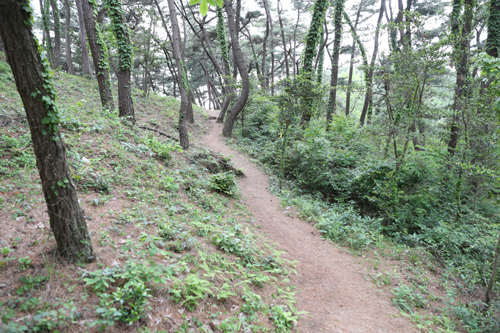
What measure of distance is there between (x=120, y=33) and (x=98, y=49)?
151 centimetres

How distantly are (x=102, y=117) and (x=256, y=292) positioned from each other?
7.49 metres

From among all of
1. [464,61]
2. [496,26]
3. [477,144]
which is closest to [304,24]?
[496,26]

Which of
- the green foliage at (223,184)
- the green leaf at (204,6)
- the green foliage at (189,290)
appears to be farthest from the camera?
the green foliage at (223,184)

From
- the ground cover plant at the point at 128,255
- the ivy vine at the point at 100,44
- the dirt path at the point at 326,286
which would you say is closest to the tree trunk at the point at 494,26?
the dirt path at the point at 326,286

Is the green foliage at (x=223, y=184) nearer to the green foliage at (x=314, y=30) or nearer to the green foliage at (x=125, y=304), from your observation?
the green foliage at (x=125, y=304)

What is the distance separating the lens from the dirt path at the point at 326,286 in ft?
12.7

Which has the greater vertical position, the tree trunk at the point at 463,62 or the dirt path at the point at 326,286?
the tree trunk at the point at 463,62

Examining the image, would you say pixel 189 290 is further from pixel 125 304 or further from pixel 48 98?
pixel 48 98

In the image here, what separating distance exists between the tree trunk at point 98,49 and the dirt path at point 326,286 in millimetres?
7534

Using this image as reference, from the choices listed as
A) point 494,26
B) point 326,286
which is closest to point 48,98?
point 326,286

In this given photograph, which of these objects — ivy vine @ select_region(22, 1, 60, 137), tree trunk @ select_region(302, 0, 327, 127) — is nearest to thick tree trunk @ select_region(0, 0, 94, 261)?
ivy vine @ select_region(22, 1, 60, 137)

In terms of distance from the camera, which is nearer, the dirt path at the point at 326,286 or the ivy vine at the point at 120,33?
the dirt path at the point at 326,286

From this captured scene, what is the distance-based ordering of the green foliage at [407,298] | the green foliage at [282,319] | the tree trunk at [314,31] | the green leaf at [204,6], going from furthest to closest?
the tree trunk at [314,31], the green foliage at [407,298], the green foliage at [282,319], the green leaf at [204,6]

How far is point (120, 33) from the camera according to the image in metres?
8.84
